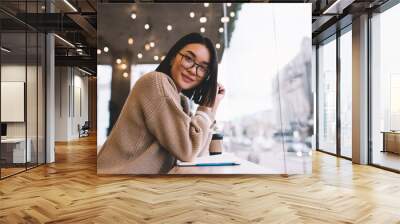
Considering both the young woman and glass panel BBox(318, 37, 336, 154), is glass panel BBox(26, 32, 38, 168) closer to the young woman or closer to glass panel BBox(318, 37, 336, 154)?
the young woman

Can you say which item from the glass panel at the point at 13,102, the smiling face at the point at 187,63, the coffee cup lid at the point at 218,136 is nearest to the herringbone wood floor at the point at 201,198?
the glass panel at the point at 13,102

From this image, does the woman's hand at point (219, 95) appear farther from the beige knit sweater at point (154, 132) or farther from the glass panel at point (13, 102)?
the glass panel at point (13, 102)

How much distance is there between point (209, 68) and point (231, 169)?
1786 millimetres

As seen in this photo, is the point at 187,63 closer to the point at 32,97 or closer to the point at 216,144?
the point at 216,144

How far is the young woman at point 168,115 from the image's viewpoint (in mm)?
6102

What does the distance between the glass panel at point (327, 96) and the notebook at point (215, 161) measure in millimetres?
4517

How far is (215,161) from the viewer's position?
6.31 m

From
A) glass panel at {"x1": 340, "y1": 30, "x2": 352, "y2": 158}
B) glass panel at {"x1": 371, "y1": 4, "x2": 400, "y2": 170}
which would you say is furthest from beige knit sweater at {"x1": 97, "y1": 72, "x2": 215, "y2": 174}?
glass panel at {"x1": 340, "y1": 30, "x2": 352, "y2": 158}

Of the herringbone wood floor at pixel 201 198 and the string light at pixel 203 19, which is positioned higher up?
the string light at pixel 203 19

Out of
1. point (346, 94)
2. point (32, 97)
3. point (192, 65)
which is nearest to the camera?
point (192, 65)

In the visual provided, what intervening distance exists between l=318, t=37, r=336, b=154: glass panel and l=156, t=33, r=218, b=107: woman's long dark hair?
479 cm

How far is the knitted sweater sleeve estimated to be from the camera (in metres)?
6.07

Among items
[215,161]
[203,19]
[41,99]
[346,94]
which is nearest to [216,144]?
[215,161]

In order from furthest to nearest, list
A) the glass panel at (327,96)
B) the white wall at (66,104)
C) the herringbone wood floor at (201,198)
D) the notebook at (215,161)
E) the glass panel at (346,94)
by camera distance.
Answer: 1. the white wall at (66,104)
2. the glass panel at (327,96)
3. the glass panel at (346,94)
4. the notebook at (215,161)
5. the herringbone wood floor at (201,198)
